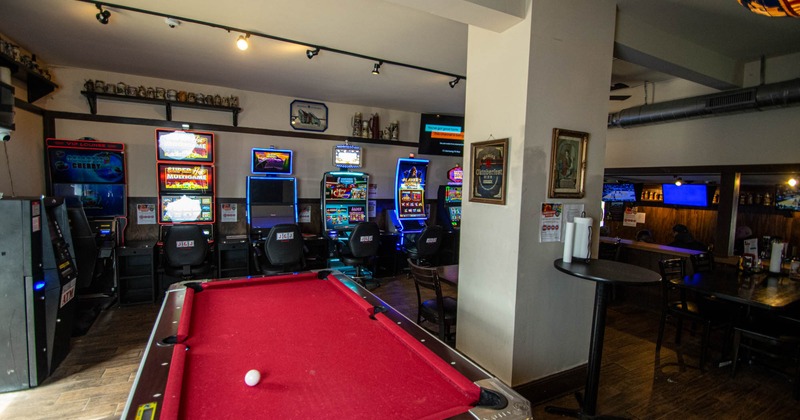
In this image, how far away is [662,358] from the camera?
3.16 metres

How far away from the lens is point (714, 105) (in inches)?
149

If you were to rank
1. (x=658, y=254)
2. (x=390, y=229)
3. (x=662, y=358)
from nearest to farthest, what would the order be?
(x=662, y=358) → (x=658, y=254) → (x=390, y=229)

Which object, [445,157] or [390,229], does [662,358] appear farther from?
[445,157]

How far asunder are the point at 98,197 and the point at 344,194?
9.77 feet

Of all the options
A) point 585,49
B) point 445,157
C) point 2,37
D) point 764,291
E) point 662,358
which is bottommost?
point 662,358

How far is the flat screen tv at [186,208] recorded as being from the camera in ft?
14.4

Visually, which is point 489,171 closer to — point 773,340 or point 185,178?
point 773,340

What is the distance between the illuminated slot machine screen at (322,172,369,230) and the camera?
5293 mm

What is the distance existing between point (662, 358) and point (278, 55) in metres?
4.72

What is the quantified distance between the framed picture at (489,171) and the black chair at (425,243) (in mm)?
2528

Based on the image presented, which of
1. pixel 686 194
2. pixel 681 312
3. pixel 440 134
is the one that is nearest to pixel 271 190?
pixel 440 134

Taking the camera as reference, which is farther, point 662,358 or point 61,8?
point 662,358

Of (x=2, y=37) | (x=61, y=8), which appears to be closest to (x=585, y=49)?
(x=61, y=8)

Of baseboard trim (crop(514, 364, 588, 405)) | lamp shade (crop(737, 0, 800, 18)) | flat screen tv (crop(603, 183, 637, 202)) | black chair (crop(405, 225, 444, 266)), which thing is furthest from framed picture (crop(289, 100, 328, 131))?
flat screen tv (crop(603, 183, 637, 202))
